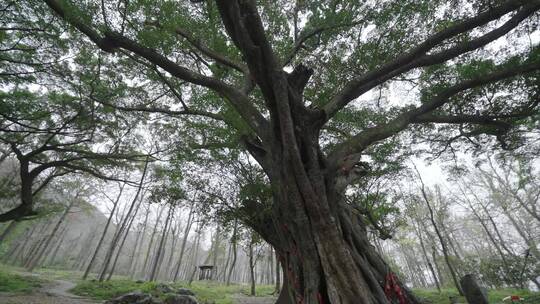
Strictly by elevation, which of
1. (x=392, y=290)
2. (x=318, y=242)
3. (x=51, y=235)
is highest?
(x=51, y=235)

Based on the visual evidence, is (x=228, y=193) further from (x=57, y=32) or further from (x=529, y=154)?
(x=529, y=154)

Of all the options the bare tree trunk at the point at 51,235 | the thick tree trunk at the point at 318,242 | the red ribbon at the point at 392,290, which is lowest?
the red ribbon at the point at 392,290

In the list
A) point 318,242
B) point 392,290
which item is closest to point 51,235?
point 318,242

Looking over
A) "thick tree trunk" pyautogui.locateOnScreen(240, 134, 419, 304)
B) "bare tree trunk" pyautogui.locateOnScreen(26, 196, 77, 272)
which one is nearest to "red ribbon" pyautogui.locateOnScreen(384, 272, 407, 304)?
"thick tree trunk" pyautogui.locateOnScreen(240, 134, 419, 304)

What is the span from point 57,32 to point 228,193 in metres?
5.53

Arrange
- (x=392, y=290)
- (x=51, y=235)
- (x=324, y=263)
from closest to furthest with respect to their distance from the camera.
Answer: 1. (x=324, y=263)
2. (x=392, y=290)
3. (x=51, y=235)

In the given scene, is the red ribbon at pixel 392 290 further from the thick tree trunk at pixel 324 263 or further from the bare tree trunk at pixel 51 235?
the bare tree trunk at pixel 51 235

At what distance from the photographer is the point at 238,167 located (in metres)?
7.08

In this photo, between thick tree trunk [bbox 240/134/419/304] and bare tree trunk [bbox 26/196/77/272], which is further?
bare tree trunk [bbox 26/196/77/272]

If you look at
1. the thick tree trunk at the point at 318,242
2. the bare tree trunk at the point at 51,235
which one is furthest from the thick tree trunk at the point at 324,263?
the bare tree trunk at the point at 51,235

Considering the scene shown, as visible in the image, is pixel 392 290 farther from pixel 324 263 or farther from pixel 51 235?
pixel 51 235

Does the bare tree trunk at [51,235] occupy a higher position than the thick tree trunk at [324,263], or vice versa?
the bare tree trunk at [51,235]

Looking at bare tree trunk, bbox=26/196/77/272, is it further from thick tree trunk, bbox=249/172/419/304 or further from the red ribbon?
the red ribbon

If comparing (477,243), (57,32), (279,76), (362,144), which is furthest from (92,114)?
(477,243)
